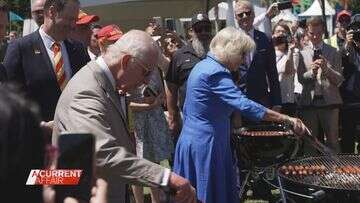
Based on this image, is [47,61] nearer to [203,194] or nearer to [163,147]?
[203,194]

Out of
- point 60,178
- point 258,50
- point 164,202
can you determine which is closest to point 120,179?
point 164,202

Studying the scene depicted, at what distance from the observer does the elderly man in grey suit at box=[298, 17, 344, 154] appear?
7.22 meters

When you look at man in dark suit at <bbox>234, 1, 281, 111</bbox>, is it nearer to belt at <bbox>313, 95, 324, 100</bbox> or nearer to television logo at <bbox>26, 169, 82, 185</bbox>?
belt at <bbox>313, 95, 324, 100</bbox>

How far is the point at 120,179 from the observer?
3.06 m

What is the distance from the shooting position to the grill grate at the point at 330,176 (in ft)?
12.8

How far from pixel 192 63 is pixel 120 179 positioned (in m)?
3.33

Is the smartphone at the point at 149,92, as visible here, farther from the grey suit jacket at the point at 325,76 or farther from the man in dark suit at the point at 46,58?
the grey suit jacket at the point at 325,76

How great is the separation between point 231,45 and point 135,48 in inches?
60.4

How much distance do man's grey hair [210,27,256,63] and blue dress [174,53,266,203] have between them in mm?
73

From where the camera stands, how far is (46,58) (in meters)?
4.38

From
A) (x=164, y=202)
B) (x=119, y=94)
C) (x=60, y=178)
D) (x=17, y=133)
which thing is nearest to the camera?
(x=17, y=133)

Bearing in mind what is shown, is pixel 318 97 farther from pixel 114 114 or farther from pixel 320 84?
pixel 114 114

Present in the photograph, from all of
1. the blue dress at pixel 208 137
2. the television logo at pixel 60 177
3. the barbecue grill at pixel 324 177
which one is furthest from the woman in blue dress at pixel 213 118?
the television logo at pixel 60 177

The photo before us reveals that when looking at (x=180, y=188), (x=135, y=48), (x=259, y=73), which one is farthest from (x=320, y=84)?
(x=180, y=188)
